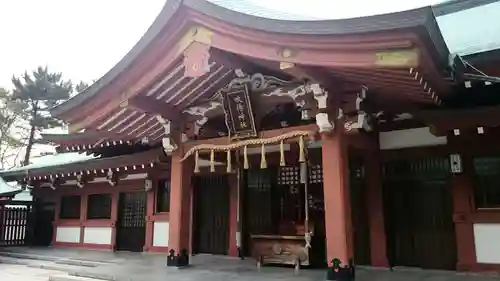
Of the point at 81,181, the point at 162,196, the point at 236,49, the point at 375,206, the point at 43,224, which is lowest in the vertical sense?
the point at 43,224

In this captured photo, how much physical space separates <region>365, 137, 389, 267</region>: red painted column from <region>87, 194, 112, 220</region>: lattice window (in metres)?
8.06

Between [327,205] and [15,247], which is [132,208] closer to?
[15,247]

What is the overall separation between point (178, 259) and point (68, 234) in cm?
764

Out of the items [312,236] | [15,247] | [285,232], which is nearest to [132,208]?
[15,247]

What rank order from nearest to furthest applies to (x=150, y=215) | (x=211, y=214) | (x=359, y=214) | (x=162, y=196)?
(x=359, y=214) → (x=211, y=214) → (x=150, y=215) → (x=162, y=196)

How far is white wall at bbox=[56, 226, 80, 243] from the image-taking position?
1309 cm

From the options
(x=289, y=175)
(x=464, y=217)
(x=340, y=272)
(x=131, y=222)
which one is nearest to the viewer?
(x=340, y=272)

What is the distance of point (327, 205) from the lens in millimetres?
5742

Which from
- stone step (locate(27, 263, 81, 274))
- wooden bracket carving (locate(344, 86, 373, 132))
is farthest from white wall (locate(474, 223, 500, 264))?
stone step (locate(27, 263, 81, 274))

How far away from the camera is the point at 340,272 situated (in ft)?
18.1

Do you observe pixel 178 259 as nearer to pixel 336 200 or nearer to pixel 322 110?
pixel 336 200

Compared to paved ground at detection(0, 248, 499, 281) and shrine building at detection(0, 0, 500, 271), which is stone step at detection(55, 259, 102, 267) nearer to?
paved ground at detection(0, 248, 499, 281)

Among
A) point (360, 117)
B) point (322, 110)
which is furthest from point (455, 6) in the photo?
point (322, 110)

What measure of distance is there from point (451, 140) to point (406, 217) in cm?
152
